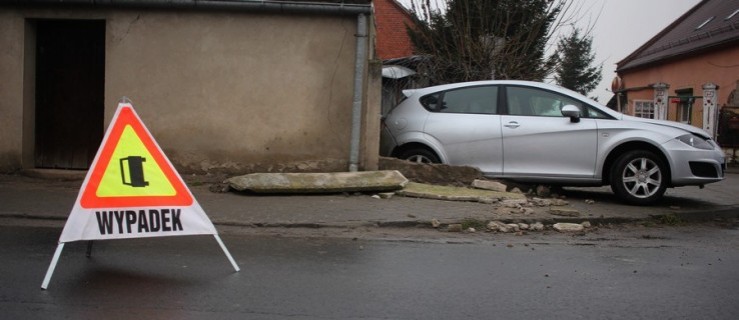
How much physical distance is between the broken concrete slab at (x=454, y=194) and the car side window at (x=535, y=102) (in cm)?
120

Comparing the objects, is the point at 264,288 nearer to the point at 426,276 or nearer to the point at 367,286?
the point at 367,286

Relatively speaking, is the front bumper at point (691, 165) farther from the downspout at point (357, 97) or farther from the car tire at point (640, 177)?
the downspout at point (357, 97)

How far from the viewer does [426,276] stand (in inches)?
198

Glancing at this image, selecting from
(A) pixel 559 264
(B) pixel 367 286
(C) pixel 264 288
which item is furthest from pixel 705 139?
(C) pixel 264 288

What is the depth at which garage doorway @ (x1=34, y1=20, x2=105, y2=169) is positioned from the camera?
949 centimetres

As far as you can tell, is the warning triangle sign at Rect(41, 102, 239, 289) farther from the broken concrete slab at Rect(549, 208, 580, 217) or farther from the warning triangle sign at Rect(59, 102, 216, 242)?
the broken concrete slab at Rect(549, 208, 580, 217)

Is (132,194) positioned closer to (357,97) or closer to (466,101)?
(357,97)

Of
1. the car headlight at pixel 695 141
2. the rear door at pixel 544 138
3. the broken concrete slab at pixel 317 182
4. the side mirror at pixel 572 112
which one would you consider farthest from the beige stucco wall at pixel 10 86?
→ the car headlight at pixel 695 141

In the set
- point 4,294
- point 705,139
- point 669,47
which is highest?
point 669,47

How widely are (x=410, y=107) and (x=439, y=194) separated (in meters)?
1.67

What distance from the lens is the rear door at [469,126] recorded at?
8.78 metres

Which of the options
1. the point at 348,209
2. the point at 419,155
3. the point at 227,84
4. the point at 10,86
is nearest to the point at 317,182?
the point at 348,209

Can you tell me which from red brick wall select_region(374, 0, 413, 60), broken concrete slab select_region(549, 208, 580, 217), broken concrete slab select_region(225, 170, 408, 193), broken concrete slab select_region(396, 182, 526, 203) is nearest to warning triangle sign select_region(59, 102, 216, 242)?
broken concrete slab select_region(225, 170, 408, 193)

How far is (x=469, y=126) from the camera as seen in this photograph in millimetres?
8852
